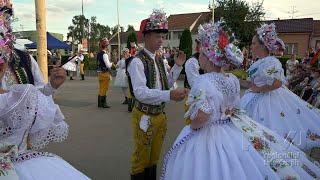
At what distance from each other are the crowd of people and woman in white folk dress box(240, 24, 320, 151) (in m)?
→ 0.01

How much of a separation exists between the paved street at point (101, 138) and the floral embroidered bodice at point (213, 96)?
6.65 feet

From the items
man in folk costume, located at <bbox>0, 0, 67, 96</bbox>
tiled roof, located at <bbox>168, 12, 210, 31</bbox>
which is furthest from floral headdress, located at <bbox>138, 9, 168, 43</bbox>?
tiled roof, located at <bbox>168, 12, 210, 31</bbox>

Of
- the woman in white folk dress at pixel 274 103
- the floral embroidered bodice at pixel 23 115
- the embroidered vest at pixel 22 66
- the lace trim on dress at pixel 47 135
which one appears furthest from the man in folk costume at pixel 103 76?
the floral embroidered bodice at pixel 23 115

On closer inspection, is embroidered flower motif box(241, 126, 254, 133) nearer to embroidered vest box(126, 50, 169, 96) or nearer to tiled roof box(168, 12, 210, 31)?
embroidered vest box(126, 50, 169, 96)

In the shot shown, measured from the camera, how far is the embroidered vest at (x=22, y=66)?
278cm

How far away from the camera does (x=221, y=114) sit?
3125 millimetres

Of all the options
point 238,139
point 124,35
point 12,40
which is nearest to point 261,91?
point 238,139

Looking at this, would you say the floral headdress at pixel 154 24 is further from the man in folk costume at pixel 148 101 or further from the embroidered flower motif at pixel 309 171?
the embroidered flower motif at pixel 309 171

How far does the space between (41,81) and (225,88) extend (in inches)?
64.1

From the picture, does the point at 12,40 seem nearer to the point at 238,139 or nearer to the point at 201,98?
the point at 201,98

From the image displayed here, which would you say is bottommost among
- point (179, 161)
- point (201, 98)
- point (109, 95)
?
point (109, 95)

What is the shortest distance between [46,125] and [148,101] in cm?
167

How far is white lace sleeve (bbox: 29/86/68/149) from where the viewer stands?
1.95 meters

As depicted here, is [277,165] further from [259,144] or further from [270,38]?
[270,38]
